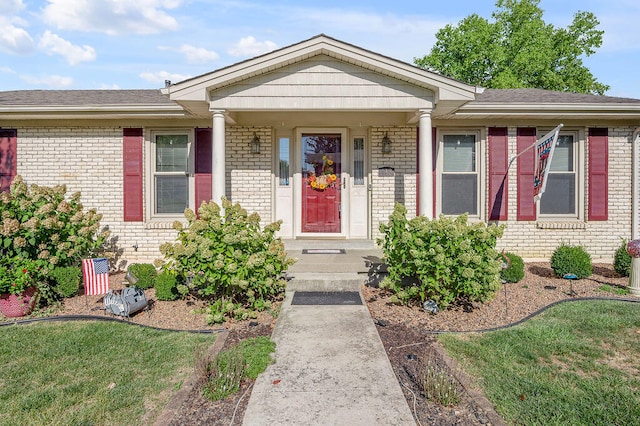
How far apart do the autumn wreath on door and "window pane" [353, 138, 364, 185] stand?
406 mm

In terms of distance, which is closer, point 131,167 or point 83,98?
point 131,167

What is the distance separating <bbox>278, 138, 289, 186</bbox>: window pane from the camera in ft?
25.2

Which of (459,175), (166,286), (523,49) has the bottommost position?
(166,286)

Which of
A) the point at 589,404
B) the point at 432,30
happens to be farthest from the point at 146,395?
the point at 432,30

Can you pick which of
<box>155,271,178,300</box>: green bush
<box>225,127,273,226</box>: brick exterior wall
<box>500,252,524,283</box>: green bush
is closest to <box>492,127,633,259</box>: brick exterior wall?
<box>500,252,524,283</box>: green bush

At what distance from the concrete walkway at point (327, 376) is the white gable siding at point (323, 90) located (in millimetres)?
3126

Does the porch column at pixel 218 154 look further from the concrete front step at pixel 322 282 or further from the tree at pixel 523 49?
the tree at pixel 523 49

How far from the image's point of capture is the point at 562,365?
3.39 meters

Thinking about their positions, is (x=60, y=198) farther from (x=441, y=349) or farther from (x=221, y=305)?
(x=441, y=349)

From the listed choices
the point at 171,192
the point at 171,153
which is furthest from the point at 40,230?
the point at 171,153

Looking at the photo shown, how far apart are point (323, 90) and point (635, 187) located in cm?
621

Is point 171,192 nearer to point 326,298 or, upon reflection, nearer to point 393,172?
point 326,298

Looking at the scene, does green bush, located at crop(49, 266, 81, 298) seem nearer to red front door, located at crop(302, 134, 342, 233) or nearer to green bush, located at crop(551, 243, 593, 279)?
red front door, located at crop(302, 134, 342, 233)

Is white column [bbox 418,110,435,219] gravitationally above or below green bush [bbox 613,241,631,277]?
above
